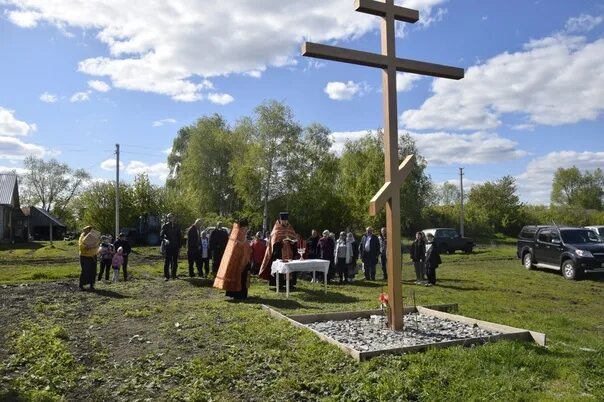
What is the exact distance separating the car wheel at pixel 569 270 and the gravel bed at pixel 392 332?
41.6 feet

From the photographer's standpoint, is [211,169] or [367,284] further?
[211,169]

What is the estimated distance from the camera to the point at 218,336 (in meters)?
7.60

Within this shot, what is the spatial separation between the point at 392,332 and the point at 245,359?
2413mm

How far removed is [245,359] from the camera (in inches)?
251

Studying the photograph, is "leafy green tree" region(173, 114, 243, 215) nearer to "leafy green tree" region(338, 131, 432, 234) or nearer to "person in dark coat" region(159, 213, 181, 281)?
"leafy green tree" region(338, 131, 432, 234)

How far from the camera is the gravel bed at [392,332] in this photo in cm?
697

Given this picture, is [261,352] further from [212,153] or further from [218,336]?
[212,153]

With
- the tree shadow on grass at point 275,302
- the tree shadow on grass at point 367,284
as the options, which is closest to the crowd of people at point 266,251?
the tree shadow on grass at point 367,284

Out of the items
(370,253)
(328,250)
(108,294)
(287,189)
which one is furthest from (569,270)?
(287,189)

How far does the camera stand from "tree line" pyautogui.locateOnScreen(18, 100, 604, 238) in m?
45.2

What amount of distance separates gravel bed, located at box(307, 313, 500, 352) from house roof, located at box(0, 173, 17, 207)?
5065 centimetres

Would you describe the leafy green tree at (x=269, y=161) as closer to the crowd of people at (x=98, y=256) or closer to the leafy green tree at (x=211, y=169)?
the leafy green tree at (x=211, y=169)

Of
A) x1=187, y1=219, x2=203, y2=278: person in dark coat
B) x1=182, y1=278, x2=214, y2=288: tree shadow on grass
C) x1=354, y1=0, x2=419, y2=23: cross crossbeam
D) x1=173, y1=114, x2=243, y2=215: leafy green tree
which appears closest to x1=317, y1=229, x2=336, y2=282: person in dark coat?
x1=182, y1=278, x2=214, y2=288: tree shadow on grass

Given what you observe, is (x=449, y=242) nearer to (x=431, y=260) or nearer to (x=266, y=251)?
(x=431, y=260)
